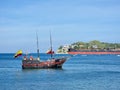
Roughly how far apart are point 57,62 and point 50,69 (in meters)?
2.54

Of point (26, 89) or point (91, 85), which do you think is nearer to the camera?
point (26, 89)

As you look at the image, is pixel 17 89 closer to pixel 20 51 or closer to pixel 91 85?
pixel 91 85

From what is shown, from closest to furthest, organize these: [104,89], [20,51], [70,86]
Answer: [104,89] < [70,86] < [20,51]

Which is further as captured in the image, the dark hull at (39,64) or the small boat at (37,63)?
the dark hull at (39,64)

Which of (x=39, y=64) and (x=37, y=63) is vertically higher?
(x=37, y=63)

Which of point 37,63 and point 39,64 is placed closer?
point 39,64

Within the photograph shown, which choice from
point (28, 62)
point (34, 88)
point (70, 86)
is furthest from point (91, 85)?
point (28, 62)

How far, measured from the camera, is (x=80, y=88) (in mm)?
53500

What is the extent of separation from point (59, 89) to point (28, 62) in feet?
127

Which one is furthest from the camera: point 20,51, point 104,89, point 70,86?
point 20,51

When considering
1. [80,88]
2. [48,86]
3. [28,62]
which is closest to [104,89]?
[80,88]

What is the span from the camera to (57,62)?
305ft

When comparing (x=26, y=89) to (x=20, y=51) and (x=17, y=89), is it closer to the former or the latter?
(x=17, y=89)

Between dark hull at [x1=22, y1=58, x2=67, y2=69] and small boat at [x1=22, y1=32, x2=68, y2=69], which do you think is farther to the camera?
dark hull at [x1=22, y1=58, x2=67, y2=69]
